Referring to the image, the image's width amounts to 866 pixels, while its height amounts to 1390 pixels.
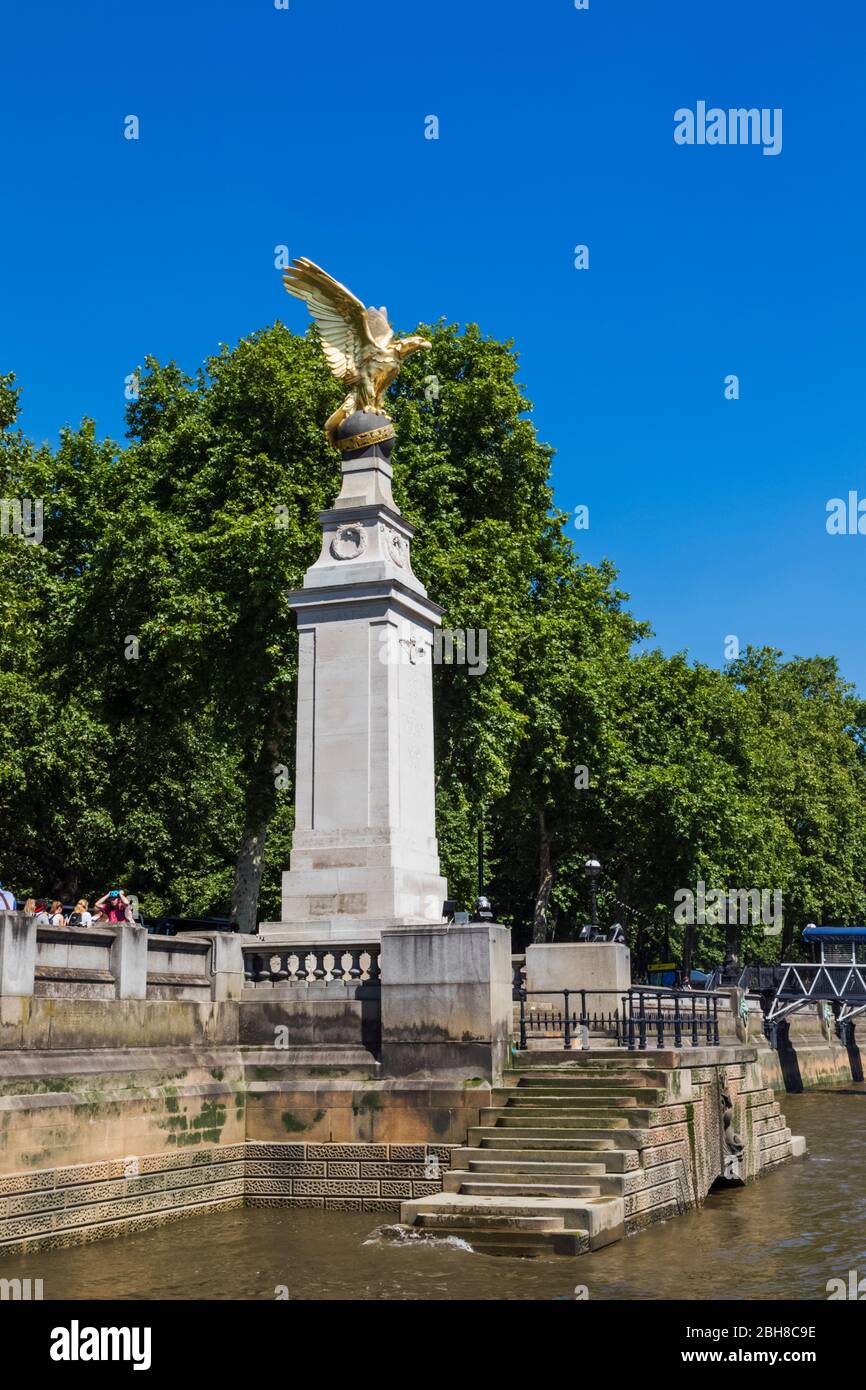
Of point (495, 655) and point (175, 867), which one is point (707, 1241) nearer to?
point (495, 655)

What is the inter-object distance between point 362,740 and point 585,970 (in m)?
5.44

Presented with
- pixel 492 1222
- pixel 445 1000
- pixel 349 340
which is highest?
pixel 349 340

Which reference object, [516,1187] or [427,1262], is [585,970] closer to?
[516,1187]

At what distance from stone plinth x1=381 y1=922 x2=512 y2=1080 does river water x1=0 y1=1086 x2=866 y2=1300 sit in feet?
7.00

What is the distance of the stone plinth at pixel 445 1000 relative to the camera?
18609 mm

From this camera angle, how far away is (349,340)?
971 inches

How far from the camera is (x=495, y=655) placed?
3491 cm

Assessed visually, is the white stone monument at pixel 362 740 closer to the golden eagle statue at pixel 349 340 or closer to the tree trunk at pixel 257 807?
the golden eagle statue at pixel 349 340

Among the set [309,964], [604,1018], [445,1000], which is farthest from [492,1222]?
[604,1018]

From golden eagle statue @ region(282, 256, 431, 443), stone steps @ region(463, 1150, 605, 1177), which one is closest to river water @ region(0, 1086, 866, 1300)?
stone steps @ region(463, 1150, 605, 1177)

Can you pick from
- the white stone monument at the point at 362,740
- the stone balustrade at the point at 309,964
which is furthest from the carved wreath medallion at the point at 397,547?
the stone balustrade at the point at 309,964
